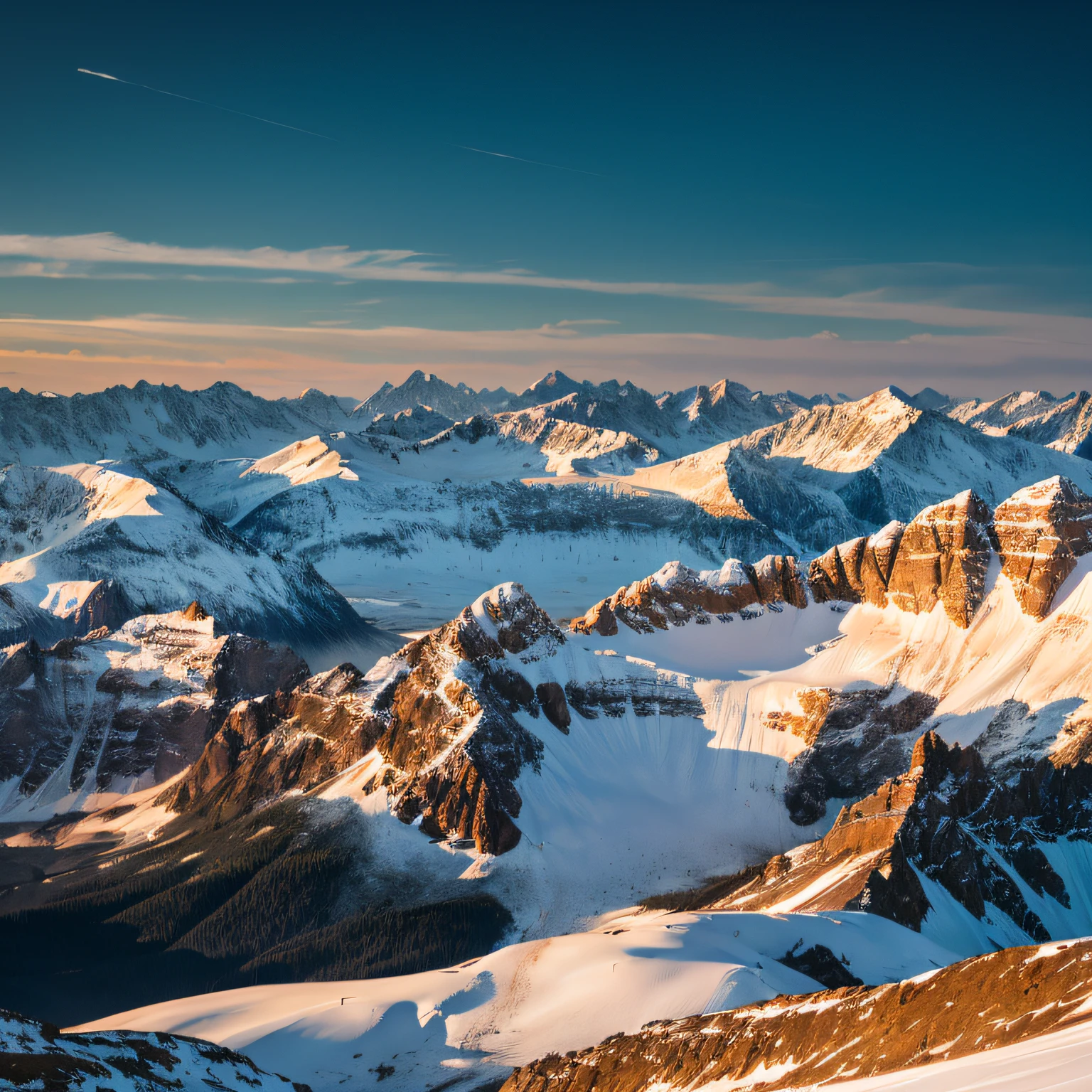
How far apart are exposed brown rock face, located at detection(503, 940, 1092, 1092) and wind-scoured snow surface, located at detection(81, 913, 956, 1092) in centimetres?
1142

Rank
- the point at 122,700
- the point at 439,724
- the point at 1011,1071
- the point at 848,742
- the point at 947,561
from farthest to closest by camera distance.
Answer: the point at 947,561
the point at 122,700
the point at 848,742
the point at 439,724
the point at 1011,1071


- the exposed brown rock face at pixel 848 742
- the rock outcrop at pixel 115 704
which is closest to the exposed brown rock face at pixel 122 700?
the rock outcrop at pixel 115 704

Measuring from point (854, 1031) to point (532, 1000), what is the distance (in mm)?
45316

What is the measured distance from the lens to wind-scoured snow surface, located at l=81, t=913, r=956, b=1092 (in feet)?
284

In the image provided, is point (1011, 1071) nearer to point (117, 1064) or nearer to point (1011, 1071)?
point (1011, 1071)

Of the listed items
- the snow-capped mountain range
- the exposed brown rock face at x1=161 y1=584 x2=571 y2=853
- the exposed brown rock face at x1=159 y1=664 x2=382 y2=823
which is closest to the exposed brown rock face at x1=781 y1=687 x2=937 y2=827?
the snow-capped mountain range

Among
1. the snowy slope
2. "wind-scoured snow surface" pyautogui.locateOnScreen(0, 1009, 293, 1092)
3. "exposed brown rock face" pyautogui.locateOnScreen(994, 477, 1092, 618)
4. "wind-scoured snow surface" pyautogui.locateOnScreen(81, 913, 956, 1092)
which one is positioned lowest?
"wind-scoured snow surface" pyautogui.locateOnScreen(81, 913, 956, 1092)

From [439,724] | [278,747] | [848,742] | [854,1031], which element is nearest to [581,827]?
[439,724]

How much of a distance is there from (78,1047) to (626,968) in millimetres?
50393

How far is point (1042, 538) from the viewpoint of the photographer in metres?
169

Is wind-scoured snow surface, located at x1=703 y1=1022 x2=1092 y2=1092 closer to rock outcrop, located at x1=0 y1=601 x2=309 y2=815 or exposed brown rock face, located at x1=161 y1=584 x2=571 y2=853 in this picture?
exposed brown rock face, located at x1=161 y1=584 x2=571 y2=853

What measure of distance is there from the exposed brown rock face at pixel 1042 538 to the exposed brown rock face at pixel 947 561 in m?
4.60

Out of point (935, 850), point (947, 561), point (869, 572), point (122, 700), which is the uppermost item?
point (947, 561)

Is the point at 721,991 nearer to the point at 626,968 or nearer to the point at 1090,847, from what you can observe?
the point at 626,968
